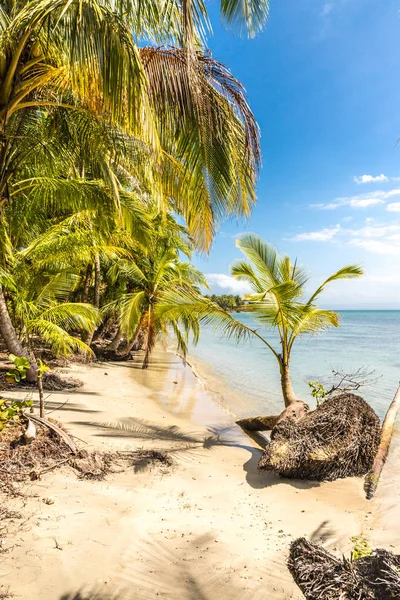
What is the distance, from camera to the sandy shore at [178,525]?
2352mm

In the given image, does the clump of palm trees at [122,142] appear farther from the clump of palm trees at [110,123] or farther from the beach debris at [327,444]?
the beach debris at [327,444]

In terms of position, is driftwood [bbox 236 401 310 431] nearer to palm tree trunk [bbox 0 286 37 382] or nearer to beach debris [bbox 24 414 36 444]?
beach debris [bbox 24 414 36 444]

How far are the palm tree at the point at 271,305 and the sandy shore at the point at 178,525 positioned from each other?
6.51 feet

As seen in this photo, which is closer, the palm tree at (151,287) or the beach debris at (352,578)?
the beach debris at (352,578)

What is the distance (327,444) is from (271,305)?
246 cm

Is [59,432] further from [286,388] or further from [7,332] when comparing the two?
[286,388]

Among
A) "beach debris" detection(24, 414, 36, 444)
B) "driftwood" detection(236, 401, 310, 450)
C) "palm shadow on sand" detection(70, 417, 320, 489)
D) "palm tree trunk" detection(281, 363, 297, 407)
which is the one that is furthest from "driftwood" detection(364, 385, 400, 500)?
"beach debris" detection(24, 414, 36, 444)

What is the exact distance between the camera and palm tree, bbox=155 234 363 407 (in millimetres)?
6137

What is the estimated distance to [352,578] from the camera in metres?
1.75

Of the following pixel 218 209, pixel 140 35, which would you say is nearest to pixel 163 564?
pixel 218 209

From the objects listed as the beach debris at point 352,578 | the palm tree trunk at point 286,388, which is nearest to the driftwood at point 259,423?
the palm tree trunk at point 286,388

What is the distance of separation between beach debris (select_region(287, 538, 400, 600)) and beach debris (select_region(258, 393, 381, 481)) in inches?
98.3

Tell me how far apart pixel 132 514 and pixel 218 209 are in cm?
323

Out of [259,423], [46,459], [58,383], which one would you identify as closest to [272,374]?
[259,423]
